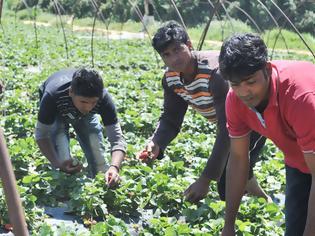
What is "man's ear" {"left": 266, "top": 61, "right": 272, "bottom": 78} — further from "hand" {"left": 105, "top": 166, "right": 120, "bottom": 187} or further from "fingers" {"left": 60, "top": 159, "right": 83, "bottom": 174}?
"fingers" {"left": 60, "top": 159, "right": 83, "bottom": 174}

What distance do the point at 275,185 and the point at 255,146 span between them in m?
0.96

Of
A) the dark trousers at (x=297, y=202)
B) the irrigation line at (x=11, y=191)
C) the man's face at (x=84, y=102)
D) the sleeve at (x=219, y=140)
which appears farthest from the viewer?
the man's face at (x=84, y=102)

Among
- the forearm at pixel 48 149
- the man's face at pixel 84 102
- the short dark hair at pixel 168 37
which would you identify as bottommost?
the forearm at pixel 48 149

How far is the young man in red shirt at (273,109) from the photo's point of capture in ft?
7.77

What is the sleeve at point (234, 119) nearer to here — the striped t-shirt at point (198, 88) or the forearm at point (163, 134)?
the striped t-shirt at point (198, 88)

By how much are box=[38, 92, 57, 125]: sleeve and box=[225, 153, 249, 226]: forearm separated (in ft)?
5.54

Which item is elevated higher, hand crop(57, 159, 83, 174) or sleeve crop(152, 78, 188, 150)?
sleeve crop(152, 78, 188, 150)

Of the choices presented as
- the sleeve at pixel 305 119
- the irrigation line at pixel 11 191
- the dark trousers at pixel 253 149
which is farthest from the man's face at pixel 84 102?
the irrigation line at pixel 11 191

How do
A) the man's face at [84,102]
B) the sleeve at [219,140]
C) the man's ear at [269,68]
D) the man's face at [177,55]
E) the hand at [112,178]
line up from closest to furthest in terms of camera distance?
the man's ear at [269,68]
the sleeve at [219,140]
the man's face at [177,55]
the man's face at [84,102]
the hand at [112,178]

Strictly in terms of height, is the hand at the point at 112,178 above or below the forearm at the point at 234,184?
below

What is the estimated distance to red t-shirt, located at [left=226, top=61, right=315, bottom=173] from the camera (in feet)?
7.72

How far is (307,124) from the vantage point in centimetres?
233

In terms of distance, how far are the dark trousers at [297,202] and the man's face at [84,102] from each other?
1514mm

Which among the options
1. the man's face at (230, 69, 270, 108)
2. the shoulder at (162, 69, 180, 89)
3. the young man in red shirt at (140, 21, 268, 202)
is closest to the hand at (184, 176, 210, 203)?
the young man in red shirt at (140, 21, 268, 202)
